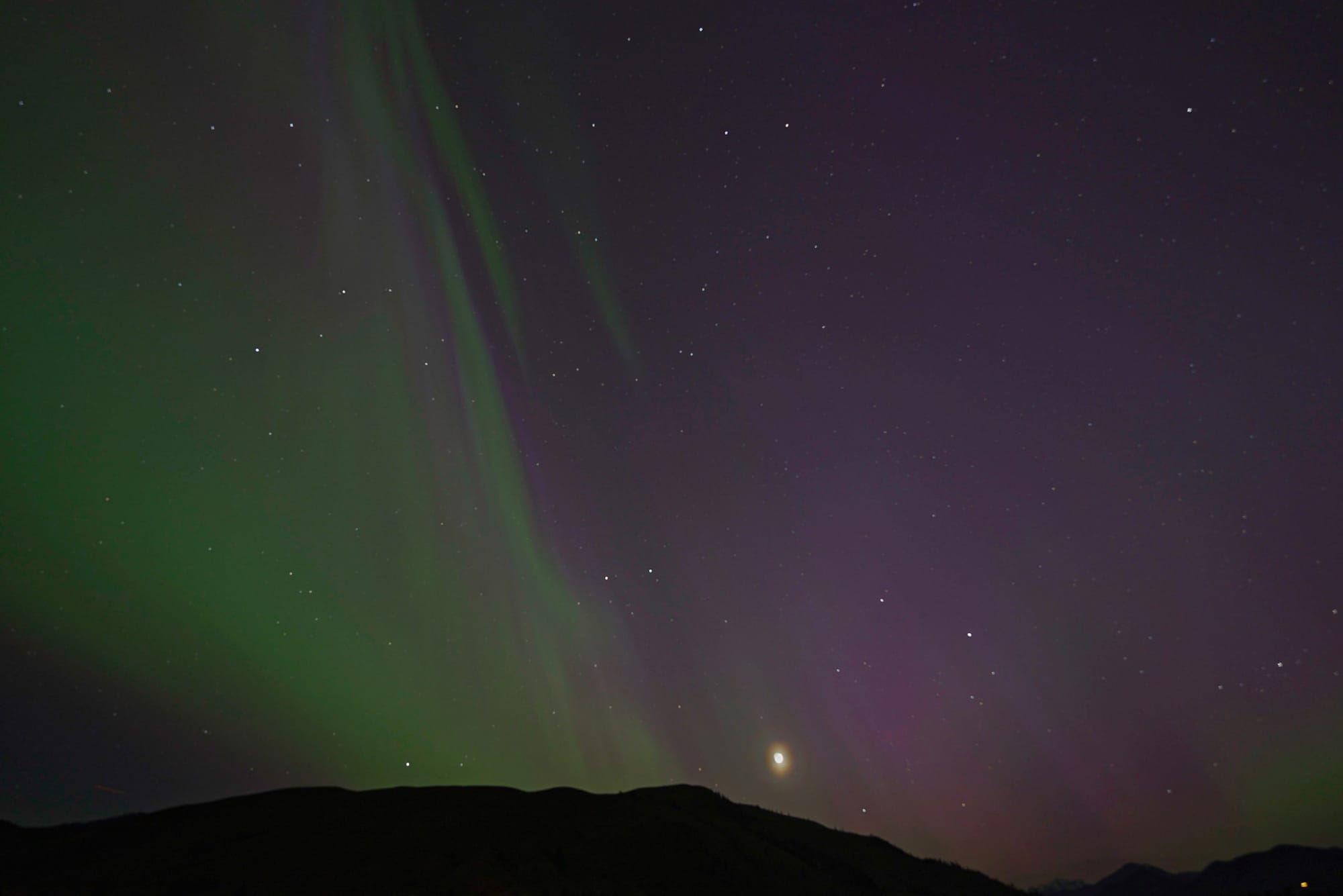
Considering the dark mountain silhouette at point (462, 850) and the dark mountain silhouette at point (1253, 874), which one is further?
the dark mountain silhouette at point (1253, 874)

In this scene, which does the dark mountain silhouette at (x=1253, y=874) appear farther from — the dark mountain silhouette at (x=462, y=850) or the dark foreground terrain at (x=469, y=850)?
the dark mountain silhouette at (x=462, y=850)

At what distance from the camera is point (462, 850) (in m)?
17.7

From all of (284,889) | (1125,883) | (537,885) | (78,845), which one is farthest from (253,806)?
(1125,883)

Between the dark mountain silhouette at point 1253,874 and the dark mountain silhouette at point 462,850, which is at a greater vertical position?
the dark mountain silhouette at point 462,850

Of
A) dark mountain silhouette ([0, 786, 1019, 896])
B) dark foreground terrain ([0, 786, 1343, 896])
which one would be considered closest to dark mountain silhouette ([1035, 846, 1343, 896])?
dark foreground terrain ([0, 786, 1343, 896])

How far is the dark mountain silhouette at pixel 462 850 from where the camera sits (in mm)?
16328

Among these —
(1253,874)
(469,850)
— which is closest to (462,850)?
(469,850)

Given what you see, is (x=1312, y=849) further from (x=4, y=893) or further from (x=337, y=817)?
(x=4, y=893)

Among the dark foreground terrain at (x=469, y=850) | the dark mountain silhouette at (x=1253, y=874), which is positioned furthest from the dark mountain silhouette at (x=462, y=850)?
the dark mountain silhouette at (x=1253, y=874)

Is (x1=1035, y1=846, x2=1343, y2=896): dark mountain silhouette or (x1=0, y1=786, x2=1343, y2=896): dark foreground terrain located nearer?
(x1=0, y1=786, x2=1343, y2=896): dark foreground terrain

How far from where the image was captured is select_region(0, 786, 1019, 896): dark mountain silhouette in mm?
16328

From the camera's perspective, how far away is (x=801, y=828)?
1114 inches

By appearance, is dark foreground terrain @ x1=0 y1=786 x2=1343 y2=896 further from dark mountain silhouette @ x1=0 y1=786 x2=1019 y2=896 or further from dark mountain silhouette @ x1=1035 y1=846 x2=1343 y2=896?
dark mountain silhouette @ x1=1035 y1=846 x2=1343 y2=896

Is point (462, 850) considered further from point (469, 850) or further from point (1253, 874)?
point (1253, 874)
